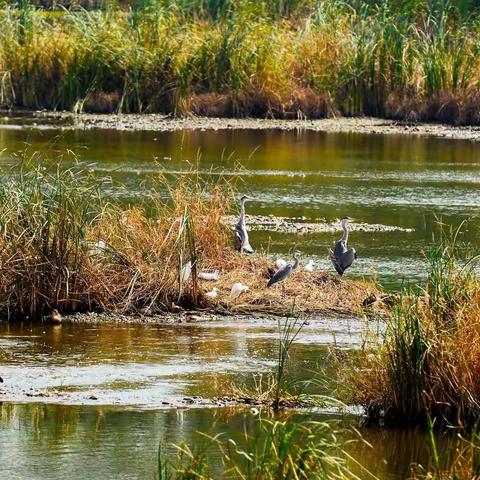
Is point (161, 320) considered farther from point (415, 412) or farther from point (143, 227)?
point (415, 412)

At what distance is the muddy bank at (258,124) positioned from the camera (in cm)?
3269

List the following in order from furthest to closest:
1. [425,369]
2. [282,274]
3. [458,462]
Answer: [282,274], [425,369], [458,462]

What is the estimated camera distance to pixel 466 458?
33.8ft

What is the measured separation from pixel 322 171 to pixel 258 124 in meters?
6.63

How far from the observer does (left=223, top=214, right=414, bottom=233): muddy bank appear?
2017 cm

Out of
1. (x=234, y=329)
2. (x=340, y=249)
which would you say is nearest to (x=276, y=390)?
(x=234, y=329)

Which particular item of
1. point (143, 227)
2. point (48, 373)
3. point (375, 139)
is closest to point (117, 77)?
point (375, 139)

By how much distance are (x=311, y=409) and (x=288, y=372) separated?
117 centimetres

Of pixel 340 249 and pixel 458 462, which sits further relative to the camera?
pixel 340 249

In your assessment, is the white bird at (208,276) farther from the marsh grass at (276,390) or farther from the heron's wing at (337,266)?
the marsh grass at (276,390)

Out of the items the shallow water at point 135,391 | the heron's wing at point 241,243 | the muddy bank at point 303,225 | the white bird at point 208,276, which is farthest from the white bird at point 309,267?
the muddy bank at point 303,225

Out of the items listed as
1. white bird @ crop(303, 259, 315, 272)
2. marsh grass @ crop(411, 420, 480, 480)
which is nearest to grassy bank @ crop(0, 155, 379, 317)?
white bird @ crop(303, 259, 315, 272)

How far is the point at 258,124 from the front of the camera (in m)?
33.5

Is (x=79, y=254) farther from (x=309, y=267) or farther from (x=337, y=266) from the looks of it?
(x=337, y=266)
